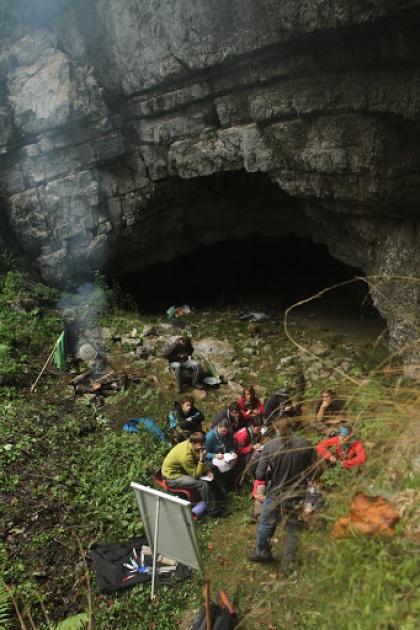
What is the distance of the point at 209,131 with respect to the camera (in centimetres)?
822

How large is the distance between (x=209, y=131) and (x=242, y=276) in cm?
460

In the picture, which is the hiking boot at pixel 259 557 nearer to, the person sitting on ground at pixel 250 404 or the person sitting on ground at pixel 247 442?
the person sitting on ground at pixel 247 442

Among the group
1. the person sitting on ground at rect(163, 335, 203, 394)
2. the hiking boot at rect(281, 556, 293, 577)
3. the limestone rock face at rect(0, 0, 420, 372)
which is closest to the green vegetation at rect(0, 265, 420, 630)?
the hiking boot at rect(281, 556, 293, 577)

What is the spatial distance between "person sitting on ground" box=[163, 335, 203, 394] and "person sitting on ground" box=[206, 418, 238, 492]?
2.15 meters

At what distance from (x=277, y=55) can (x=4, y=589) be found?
6.80 meters

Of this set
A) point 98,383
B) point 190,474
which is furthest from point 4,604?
point 98,383

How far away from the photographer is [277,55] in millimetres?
6715

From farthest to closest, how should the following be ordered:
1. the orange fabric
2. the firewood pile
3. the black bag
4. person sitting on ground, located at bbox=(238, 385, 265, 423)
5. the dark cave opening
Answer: the dark cave opening < the firewood pile < person sitting on ground, located at bbox=(238, 385, 265, 423) < the black bag < the orange fabric

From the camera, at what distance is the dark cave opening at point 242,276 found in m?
11.3

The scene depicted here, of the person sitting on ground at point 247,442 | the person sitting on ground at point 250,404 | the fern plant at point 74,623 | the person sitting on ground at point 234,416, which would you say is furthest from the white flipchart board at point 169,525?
the person sitting on ground at point 250,404

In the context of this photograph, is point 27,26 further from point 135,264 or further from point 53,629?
point 53,629

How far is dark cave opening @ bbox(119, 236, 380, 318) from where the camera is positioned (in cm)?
1134

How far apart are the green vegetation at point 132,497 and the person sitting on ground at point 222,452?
0.30 meters

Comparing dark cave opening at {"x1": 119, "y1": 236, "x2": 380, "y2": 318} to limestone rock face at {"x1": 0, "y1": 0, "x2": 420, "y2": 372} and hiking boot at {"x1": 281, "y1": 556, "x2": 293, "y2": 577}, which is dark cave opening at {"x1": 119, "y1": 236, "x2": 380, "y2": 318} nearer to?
limestone rock face at {"x1": 0, "y1": 0, "x2": 420, "y2": 372}
